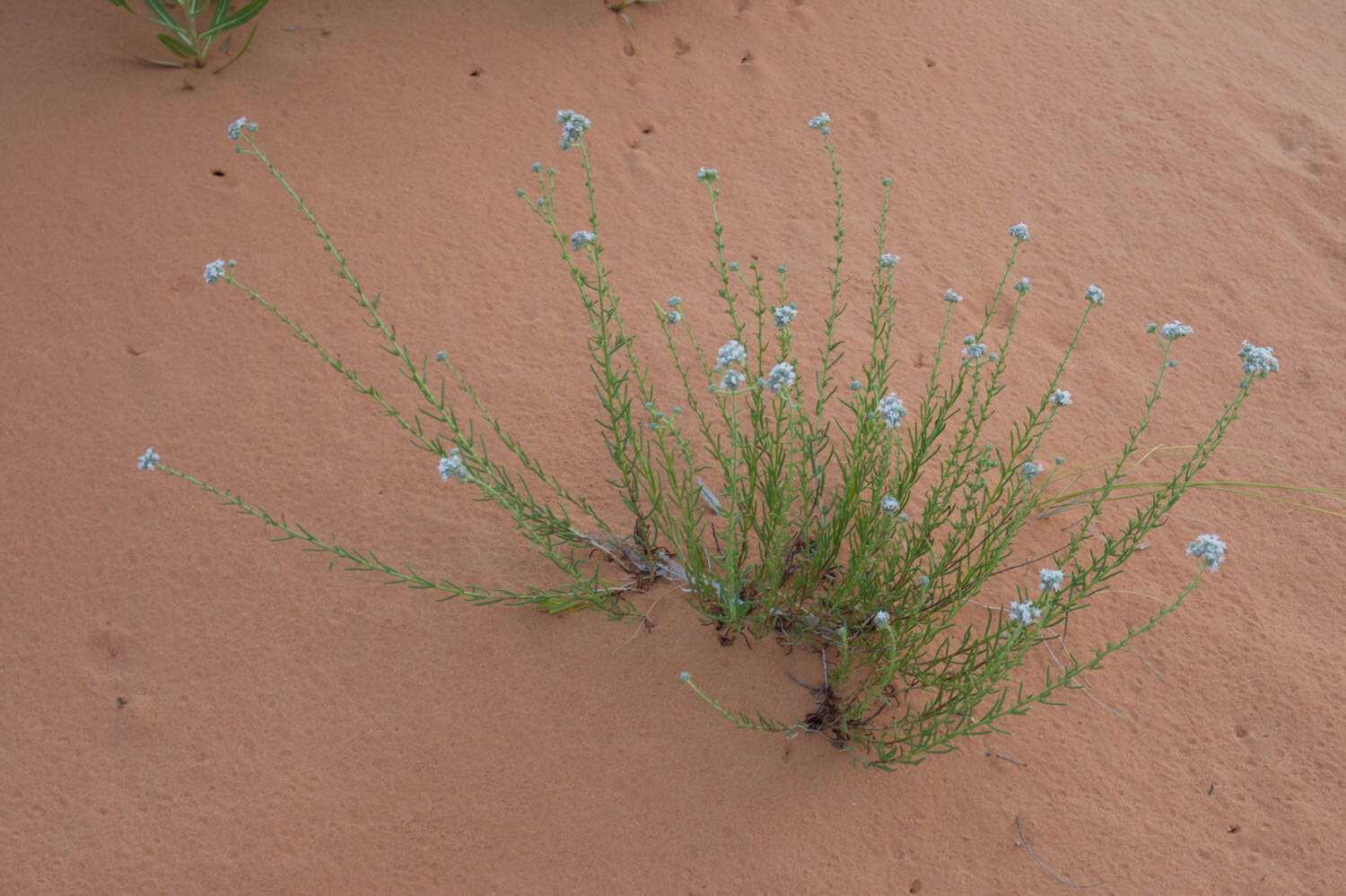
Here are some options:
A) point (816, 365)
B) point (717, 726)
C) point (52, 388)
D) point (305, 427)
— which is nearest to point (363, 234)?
point (305, 427)

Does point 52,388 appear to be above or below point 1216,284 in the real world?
below

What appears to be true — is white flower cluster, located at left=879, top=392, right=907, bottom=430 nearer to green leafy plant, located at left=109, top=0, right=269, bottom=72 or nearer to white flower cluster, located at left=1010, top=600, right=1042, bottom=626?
white flower cluster, located at left=1010, top=600, right=1042, bottom=626

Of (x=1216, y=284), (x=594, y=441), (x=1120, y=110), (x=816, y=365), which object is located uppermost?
(x=1120, y=110)

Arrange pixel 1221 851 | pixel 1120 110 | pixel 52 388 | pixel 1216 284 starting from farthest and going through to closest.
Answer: pixel 1120 110 < pixel 1216 284 < pixel 52 388 < pixel 1221 851

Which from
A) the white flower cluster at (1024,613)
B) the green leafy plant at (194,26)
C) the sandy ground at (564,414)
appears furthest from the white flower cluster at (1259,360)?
the green leafy plant at (194,26)

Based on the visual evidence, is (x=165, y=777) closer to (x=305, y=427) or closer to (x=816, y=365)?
(x=305, y=427)

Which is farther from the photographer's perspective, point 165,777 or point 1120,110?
point 1120,110

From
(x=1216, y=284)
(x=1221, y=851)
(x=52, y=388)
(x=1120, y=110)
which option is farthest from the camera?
(x=1120, y=110)
